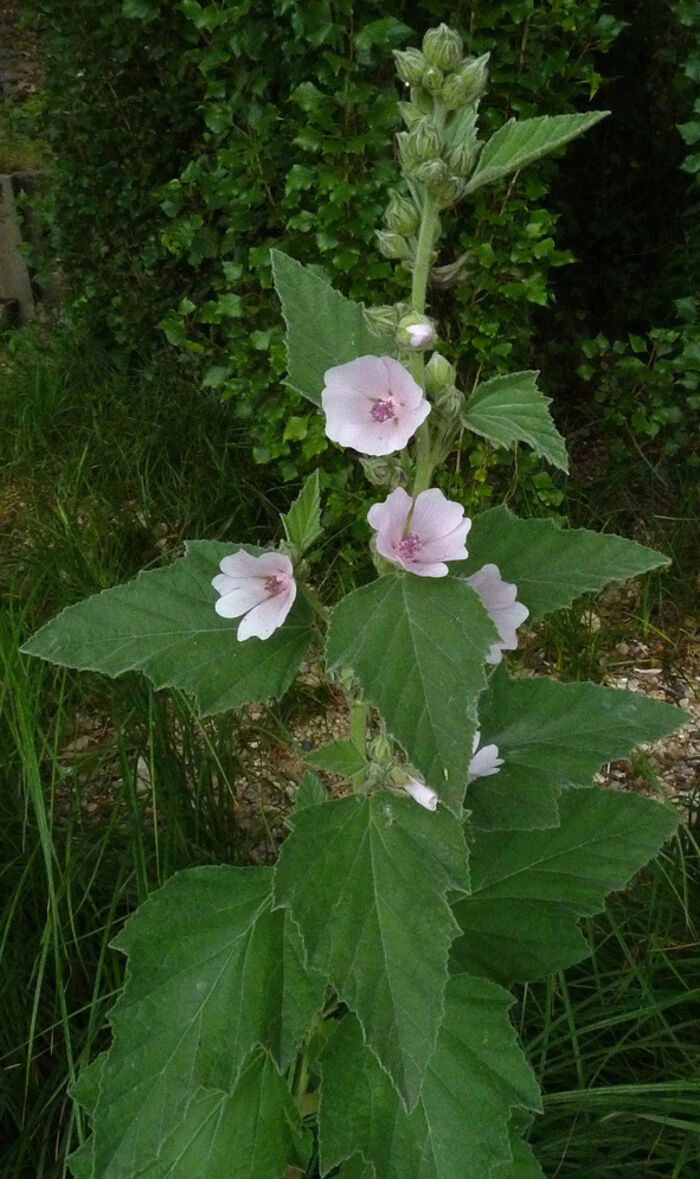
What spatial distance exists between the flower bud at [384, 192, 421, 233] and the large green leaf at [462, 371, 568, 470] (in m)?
0.16

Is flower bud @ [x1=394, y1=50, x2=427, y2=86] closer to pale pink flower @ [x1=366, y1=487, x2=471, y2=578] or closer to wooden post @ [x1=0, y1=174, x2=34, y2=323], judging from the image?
pale pink flower @ [x1=366, y1=487, x2=471, y2=578]

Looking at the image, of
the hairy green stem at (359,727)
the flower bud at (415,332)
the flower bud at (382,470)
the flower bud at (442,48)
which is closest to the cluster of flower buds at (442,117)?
the flower bud at (442,48)

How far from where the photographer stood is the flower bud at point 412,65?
2.60ft

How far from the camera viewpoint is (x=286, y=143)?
7.95 feet

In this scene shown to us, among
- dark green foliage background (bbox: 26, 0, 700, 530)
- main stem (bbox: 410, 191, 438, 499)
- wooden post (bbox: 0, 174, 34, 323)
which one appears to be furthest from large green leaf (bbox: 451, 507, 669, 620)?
wooden post (bbox: 0, 174, 34, 323)

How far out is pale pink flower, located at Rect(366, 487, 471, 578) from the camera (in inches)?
30.2

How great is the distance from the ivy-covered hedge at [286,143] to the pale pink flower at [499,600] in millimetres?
1589

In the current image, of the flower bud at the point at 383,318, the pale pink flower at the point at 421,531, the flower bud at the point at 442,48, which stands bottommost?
the pale pink flower at the point at 421,531

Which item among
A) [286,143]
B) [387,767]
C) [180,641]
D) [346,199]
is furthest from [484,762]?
[286,143]

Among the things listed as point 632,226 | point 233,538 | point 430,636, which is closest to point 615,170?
point 632,226

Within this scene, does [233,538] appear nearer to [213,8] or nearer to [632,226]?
A: [213,8]

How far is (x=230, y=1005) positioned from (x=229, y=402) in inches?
91.8

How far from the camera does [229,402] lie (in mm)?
3021

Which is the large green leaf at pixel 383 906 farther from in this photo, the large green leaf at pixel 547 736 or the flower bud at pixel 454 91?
the flower bud at pixel 454 91
